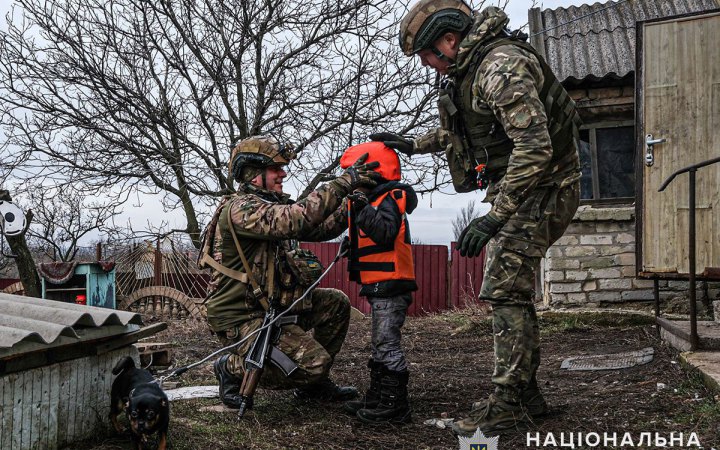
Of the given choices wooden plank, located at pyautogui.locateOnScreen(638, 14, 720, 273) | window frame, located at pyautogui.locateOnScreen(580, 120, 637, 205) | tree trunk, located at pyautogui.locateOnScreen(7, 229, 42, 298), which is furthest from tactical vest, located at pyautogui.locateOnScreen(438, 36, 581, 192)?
tree trunk, located at pyautogui.locateOnScreen(7, 229, 42, 298)

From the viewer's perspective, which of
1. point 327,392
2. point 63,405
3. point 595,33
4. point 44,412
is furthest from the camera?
point 595,33

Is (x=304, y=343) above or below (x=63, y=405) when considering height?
above

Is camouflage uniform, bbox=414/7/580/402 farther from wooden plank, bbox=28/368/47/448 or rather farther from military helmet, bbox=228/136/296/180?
wooden plank, bbox=28/368/47/448

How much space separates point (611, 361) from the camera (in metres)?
5.16

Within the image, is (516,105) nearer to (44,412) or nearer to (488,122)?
(488,122)

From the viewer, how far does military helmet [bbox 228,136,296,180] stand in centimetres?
433

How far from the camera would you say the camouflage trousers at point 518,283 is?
11.0 ft

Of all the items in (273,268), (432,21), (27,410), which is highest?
(432,21)

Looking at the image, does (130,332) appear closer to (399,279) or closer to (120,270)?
(399,279)

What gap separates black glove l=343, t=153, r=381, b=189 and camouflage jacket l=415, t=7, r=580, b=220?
639mm

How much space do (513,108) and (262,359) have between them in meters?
2.05

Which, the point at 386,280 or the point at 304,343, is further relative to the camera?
the point at 304,343

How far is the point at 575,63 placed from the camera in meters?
8.02

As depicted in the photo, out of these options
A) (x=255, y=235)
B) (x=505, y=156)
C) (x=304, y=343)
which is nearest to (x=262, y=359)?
(x=304, y=343)
